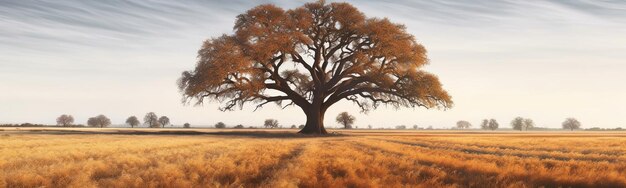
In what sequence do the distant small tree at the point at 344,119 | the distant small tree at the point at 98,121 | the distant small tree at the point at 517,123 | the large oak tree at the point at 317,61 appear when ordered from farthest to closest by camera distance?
the distant small tree at the point at 517,123 → the distant small tree at the point at 98,121 → the distant small tree at the point at 344,119 → the large oak tree at the point at 317,61

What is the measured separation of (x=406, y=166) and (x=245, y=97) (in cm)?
3230

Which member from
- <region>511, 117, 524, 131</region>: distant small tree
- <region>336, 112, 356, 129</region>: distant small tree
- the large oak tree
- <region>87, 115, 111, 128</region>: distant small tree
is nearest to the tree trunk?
the large oak tree

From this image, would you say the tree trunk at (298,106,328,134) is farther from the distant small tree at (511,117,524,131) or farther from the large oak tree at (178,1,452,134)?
the distant small tree at (511,117,524,131)

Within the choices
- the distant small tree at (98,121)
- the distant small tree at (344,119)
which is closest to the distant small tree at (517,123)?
the distant small tree at (344,119)

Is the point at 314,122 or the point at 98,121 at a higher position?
the point at 98,121

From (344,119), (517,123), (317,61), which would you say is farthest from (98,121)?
(517,123)

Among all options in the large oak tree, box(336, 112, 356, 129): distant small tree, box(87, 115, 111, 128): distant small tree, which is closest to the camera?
the large oak tree

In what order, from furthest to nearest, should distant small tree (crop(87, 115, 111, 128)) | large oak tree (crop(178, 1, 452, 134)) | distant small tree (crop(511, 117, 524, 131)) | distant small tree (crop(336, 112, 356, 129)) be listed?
distant small tree (crop(511, 117, 524, 131)) → distant small tree (crop(87, 115, 111, 128)) → distant small tree (crop(336, 112, 356, 129)) → large oak tree (crop(178, 1, 452, 134))

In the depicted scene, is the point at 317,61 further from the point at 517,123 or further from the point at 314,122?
the point at 517,123

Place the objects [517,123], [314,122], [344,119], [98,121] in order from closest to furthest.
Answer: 1. [314,122]
2. [344,119]
3. [98,121]
4. [517,123]

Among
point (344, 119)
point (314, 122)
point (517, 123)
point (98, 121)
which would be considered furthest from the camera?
point (517, 123)

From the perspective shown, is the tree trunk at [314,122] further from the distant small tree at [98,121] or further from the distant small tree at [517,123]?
the distant small tree at [517,123]

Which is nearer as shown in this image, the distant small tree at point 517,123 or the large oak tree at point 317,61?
the large oak tree at point 317,61

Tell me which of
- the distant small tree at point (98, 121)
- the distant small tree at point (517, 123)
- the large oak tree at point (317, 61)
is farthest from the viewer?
the distant small tree at point (517, 123)
